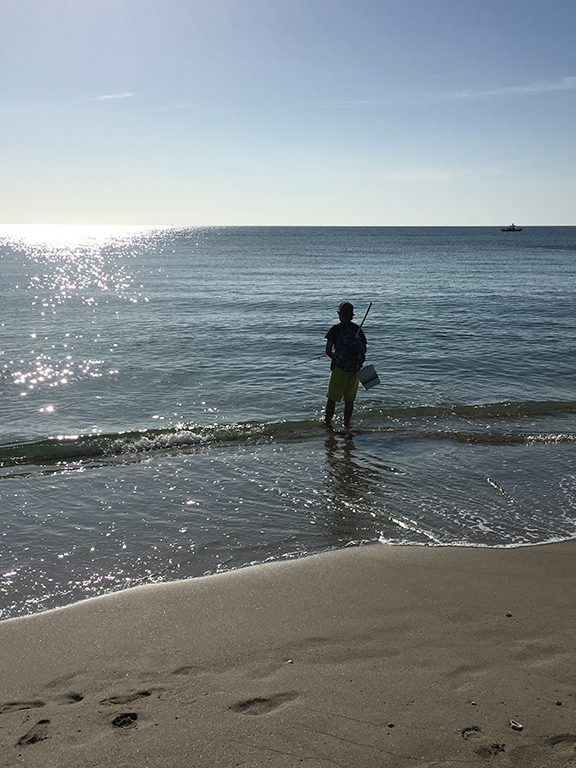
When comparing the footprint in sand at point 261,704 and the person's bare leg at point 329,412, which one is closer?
the footprint in sand at point 261,704

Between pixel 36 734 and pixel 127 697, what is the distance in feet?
1.54

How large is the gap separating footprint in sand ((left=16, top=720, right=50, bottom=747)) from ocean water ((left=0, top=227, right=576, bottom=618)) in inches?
54.0

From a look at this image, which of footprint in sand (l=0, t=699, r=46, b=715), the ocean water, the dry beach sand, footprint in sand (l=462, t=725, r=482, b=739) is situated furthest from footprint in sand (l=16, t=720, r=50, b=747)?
footprint in sand (l=462, t=725, r=482, b=739)

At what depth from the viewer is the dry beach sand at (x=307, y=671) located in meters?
2.86

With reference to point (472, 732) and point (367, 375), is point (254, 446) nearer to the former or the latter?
point (367, 375)

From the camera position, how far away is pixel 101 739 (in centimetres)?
294

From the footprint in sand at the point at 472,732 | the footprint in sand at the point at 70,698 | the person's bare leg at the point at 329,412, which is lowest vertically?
the footprint in sand at the point at 70,698

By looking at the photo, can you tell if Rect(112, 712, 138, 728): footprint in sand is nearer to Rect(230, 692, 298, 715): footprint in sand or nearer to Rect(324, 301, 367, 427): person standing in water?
Rect(230, 692, 298, 715): footprint in sand

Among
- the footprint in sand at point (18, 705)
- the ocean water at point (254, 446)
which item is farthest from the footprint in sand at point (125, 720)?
the ocean water at point (254, 446)

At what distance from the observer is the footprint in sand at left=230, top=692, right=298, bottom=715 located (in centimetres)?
311

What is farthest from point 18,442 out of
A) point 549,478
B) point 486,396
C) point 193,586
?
point 486,396

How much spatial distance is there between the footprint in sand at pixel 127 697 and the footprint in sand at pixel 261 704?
0.51m

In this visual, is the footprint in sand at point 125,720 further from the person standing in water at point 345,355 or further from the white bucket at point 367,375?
the white bucket at point 367,375

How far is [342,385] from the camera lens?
931 cm
